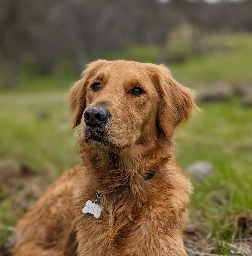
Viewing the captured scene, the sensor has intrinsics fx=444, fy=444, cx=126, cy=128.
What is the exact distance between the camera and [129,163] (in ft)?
12.6

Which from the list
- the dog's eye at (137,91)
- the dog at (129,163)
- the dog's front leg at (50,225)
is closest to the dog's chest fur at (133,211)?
the dog at (129,163)

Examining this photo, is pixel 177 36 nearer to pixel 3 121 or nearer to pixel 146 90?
pixel 3 121

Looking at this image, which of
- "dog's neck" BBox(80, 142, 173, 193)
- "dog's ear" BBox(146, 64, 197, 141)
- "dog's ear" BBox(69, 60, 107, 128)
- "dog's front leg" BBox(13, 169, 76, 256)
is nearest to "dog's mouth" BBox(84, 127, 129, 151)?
"dog's neck" BBox(80, 142, 173, 193)

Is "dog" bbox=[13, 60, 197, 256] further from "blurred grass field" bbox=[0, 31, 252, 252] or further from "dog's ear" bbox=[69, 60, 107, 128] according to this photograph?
"blurred grass field" bbox=[0, 31, 252, 252]

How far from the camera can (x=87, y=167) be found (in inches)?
157

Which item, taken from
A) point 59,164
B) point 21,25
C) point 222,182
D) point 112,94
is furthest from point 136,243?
point 21,25

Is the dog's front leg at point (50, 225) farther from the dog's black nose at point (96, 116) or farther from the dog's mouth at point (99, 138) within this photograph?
the dog's black nose at point (96, 116)

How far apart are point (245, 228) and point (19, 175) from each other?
4.45 metres

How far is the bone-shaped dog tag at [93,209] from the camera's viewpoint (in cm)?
372

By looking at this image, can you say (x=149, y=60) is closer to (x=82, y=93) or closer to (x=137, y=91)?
(x=82, y=93)

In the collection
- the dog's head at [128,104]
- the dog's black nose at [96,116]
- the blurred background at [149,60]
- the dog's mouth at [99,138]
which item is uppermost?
the blurred background at [149,60]

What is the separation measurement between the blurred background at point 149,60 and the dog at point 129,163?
856mm

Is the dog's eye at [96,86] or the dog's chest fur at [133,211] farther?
the dog's eye at [96,86]

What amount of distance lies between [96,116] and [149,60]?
45.6 metres
